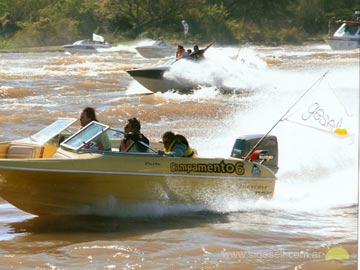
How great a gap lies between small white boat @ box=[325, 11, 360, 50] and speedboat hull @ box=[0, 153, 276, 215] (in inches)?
1479

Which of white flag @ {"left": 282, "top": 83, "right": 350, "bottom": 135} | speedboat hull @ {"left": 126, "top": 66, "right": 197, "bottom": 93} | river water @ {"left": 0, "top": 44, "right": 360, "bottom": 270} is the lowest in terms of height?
river water @ {"left": 0, "top": 44, "right": 360, "bottom": 270}

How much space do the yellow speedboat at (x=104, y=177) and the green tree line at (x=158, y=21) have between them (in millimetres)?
49460

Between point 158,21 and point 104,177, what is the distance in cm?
5882

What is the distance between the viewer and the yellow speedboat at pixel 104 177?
9.55m

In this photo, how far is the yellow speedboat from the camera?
31.3ft

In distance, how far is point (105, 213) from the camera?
10.0m

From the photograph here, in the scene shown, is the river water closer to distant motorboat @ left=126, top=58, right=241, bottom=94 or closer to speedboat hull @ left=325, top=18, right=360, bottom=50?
Answer: distant motorboat @ left=126, top=58, right=241, bottom=94

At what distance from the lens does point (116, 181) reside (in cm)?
982

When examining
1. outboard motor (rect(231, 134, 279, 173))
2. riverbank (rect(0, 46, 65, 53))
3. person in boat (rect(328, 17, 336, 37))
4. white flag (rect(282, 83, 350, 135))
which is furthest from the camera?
riverbank (rect(0, 46, 65, 53))

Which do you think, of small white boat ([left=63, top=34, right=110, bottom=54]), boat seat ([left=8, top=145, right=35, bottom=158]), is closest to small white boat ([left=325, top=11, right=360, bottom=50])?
small white boat ([left=63, top=34, right=110, bottom=54])

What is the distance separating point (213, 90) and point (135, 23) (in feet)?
138

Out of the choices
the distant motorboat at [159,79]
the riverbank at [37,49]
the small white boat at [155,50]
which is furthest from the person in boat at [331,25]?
the distant motorboat at [159,79]

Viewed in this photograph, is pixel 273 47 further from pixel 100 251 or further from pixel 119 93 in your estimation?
pixel 100 251

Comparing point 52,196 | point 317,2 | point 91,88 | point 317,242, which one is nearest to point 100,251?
point 52,196
